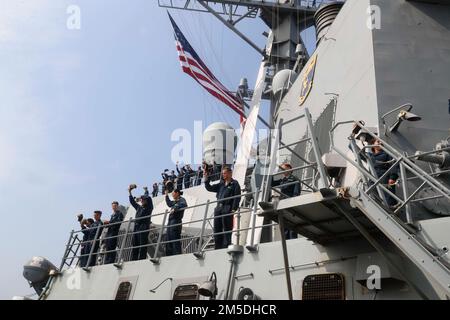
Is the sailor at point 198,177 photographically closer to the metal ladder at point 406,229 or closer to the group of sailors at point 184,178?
the group of sailors at point 184,178

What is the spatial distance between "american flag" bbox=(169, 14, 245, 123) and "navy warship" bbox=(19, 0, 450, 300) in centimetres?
499

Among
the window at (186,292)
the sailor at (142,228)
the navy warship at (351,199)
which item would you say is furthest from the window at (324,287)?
the sailor at (142,228)

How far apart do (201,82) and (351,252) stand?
933 cm

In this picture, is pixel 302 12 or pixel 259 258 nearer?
pixel 259 258

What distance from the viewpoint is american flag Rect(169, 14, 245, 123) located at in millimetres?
12906

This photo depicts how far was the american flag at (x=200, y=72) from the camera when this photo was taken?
12906mm

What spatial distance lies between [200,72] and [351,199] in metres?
10.1

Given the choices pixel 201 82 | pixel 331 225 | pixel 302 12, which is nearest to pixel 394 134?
pixel 331 225

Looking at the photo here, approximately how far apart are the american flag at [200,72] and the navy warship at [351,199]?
197 inches

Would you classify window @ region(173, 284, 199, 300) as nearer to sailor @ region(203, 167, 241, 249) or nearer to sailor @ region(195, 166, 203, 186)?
sailor @ region(203, 167, 241, 249)

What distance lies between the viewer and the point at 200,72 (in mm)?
13070

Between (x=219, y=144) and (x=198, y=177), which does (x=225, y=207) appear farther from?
(x=219, y=144)

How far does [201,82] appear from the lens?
12.9m

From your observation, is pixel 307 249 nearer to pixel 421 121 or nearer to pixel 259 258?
pixel 259 258
